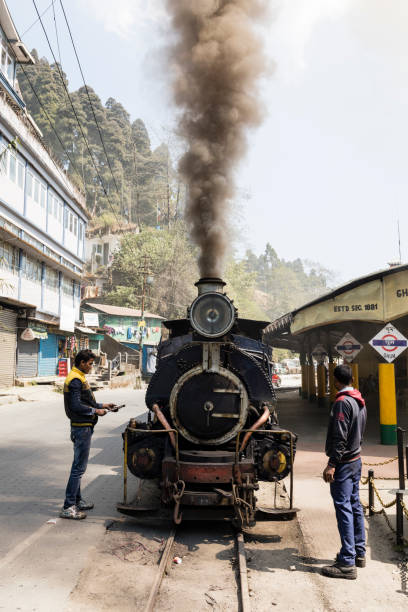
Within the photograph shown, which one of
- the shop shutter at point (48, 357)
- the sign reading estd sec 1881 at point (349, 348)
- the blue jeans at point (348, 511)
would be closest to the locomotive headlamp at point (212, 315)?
the blue jeans at point (348, 511)

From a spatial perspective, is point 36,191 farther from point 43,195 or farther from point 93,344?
point 93,344

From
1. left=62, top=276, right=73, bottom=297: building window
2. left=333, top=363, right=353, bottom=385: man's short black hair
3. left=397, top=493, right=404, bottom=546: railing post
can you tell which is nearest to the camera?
left=333, top=363, right=353, bottom=385: man's short black hair

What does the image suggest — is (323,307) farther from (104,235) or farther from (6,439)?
(104,235)

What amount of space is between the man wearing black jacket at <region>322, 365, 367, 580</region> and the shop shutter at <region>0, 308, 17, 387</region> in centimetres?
1859

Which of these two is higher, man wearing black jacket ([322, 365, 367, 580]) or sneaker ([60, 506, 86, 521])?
man wearing black jacket ([322, 365, 367, 580])

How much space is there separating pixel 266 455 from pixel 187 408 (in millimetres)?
1026

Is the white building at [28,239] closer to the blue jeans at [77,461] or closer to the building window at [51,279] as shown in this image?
the building window at [51,279]

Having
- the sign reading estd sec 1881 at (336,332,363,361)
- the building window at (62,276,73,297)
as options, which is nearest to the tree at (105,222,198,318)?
the building window at (62,276,73,297)

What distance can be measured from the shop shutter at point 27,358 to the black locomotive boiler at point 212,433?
60.9 ft

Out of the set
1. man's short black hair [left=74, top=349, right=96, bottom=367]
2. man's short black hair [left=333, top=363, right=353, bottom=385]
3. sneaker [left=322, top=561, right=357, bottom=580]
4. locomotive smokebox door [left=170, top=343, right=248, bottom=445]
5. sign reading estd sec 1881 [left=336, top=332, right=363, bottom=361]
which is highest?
sign reading estd sec 1881 [left=336, top=332, right=363, bottom=361]

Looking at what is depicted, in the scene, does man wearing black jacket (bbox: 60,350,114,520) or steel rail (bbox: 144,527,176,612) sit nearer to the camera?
steel rail (bbox: 144,527,176,612)

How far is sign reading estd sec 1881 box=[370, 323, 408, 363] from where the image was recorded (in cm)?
1053

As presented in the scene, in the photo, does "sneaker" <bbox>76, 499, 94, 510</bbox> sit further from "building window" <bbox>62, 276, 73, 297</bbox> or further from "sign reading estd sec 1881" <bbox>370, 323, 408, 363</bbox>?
"building window" <bbox>62, 276, 73, 297</bbox>

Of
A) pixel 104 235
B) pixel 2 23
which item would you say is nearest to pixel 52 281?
pixel 2 23
